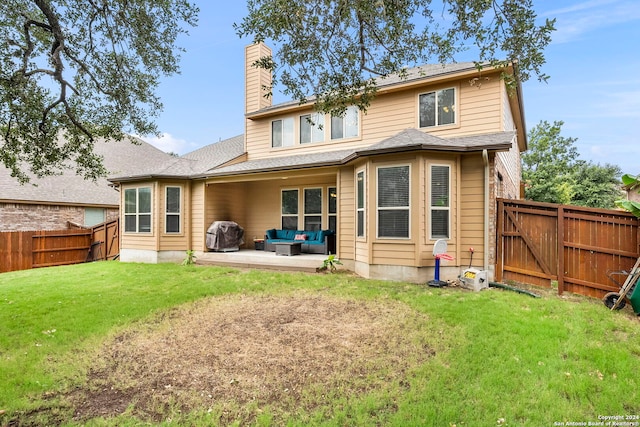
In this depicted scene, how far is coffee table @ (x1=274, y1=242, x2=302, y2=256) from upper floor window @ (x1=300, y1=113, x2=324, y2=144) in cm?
365

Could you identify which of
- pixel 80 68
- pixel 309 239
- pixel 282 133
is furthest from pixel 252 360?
pixel 282 133

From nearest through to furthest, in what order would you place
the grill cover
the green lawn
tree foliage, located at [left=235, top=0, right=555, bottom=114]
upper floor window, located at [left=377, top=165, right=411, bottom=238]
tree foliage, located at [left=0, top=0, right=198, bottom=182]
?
the green lawn → tree foliage, located at [left=235, top=0, right=555, bottom=114] → tree foliage, located at [left=0, top=0, right=198, bottom=182] → upper floor window, located at [left=377, top=165, right=411, bottom=238] → the grill cover

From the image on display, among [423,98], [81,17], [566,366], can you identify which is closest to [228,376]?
[566,366]

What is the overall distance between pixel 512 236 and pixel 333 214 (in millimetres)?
5426

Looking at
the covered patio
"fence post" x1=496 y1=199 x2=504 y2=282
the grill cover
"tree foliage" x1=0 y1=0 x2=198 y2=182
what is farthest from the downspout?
the grill cover

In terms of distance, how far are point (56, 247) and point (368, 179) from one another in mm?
13108

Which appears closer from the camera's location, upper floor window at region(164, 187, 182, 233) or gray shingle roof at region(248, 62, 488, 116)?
gray shingle roof at region(248, 62, 488, 116)

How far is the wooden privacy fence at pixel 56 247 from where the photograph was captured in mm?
12078

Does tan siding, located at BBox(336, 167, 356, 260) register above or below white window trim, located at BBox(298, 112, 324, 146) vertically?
below

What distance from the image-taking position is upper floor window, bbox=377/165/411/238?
737 centimetres

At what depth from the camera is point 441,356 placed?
3766mm

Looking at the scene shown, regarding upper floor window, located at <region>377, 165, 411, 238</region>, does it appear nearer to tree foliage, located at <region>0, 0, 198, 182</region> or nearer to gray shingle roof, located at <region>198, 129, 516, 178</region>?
gray shingle roof, located at <region>198, 129, 516, 178</region>

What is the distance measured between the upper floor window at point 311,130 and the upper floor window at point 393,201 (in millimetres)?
4143

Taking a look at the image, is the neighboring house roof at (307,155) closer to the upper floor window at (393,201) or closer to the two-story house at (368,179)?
the two-story house at (368,179)
